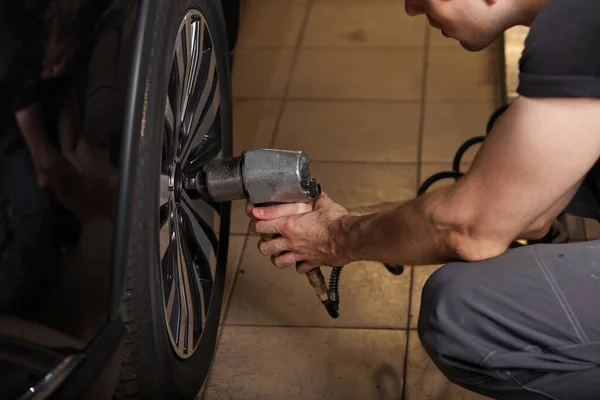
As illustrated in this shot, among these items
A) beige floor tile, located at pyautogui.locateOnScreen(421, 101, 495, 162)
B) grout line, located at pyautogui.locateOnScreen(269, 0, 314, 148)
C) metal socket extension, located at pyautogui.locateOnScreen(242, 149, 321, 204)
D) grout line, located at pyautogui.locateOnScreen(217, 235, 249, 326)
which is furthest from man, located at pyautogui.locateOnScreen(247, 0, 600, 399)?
grout line, located at pyautogui.locateOnScreen(269, 0, 314, 148)

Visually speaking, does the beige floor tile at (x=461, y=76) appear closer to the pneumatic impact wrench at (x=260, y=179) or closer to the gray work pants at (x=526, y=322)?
the pneumatic impact wrench at (x=260, y=179)

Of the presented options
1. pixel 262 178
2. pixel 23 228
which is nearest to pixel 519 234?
pixel 262 178

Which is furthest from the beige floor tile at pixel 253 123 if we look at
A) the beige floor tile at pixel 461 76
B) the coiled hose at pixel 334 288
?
the coiled hose at pixel 334 288

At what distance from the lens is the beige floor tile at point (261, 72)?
7.62ft

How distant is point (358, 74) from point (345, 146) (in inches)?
14.5

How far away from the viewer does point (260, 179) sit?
1260 mm

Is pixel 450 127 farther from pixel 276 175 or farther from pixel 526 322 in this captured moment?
pixel 526 322

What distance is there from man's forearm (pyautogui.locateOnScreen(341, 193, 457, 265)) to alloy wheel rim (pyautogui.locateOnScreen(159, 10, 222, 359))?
0.25 metres

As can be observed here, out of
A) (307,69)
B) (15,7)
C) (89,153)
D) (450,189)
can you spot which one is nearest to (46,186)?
(89,153)

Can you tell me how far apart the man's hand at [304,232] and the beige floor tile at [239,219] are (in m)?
0.48

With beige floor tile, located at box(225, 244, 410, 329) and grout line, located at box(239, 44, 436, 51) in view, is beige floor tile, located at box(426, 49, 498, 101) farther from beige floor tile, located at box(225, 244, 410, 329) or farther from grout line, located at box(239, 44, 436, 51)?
beige floor tile, located at box(225, 244, 410, 329)

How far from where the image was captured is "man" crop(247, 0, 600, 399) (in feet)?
3.07

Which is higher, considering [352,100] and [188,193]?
[188,193]

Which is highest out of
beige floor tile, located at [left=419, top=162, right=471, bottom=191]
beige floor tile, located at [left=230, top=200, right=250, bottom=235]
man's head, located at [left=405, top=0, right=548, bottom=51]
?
man's head, located at [left=405, top=0, right=548, bottom=51]
